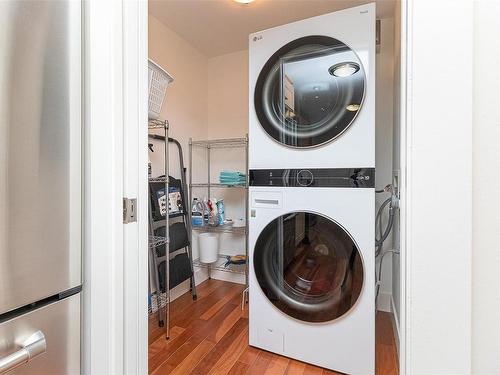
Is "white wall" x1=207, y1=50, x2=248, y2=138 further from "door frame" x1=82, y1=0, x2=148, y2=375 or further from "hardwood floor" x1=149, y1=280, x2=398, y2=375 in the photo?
"door frame" x1=82, y1=0, x2=148, y2=375

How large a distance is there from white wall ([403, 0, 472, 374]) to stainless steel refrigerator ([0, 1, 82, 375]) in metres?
0.72

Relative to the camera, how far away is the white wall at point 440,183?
46 cm

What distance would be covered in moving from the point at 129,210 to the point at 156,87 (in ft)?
3.88

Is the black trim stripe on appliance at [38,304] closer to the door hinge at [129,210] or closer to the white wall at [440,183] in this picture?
the door hinge at [129,210]

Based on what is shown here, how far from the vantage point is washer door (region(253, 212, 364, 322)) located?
4.37 feet

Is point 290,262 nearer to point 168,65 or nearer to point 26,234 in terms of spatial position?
point 26,234

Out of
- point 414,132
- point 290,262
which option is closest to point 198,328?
point 290,262

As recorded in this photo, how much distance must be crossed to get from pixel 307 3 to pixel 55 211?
2033mm

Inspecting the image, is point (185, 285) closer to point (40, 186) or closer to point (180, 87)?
point (180, 87)

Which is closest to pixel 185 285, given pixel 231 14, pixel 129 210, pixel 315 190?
pixel 315 190

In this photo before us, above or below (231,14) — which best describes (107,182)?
below

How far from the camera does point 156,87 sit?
1.60m

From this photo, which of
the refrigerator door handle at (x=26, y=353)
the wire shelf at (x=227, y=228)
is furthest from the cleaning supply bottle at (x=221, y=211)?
the refrigerator door handle at (x=26, y=353)

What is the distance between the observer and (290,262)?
149cm
